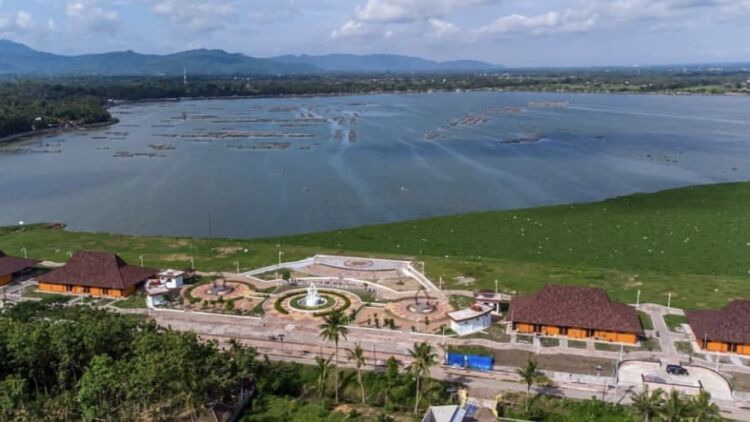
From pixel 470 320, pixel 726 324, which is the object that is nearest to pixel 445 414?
pixel 470 320

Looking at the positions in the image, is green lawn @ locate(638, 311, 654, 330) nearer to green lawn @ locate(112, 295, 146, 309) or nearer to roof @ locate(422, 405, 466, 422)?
roof @ locate(422, 405, 466, 422)

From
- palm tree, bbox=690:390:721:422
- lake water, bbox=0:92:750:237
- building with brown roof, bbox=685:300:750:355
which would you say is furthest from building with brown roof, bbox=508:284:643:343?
lake water, bbox=0:92:750:237

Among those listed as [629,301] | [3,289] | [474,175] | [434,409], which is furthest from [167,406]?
[474,175]

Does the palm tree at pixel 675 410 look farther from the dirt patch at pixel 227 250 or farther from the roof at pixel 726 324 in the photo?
the dirt patch at pixel 227 250

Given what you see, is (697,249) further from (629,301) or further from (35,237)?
(35,237)

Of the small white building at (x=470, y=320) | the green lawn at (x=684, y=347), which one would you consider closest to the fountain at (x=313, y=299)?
the small white building at (x=470, y=320)
